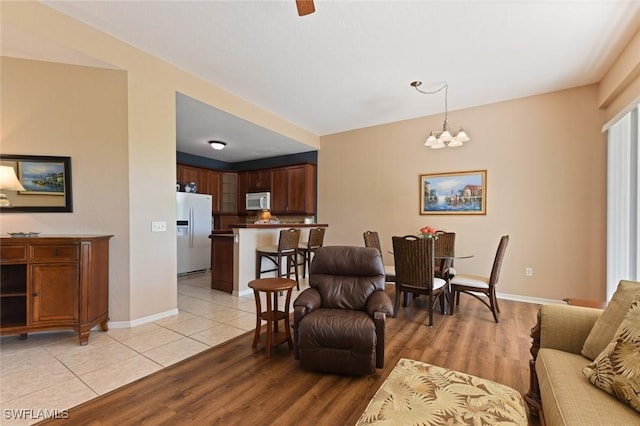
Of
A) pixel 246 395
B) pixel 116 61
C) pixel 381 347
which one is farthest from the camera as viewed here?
pixel 116 61

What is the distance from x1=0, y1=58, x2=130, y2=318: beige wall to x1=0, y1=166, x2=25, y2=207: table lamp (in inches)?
8.5

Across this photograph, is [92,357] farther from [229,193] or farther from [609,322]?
[229,193]

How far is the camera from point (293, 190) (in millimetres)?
6410

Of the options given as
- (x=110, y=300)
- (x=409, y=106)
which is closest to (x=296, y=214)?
(x=409, y=106)

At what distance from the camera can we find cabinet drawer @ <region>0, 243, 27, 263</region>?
2.39 meters

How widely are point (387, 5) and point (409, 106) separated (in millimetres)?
2346

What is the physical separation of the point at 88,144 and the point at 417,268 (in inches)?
154

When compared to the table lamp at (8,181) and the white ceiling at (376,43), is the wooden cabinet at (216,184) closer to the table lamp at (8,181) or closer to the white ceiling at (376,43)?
the white ceiling at (376,43)

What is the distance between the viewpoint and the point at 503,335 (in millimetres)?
2908

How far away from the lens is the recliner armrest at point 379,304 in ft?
7.12

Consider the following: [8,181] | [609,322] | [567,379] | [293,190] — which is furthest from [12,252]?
[293,190]

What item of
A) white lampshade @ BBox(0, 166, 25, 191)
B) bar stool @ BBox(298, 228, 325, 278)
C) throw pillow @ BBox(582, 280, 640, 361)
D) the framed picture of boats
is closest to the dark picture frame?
white lampshade @ BBox(0, 166, 25, 191)

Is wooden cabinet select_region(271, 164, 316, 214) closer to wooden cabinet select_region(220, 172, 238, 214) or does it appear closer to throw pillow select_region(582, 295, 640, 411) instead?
wooden cabinet select_region(220, 172, 238, 214)

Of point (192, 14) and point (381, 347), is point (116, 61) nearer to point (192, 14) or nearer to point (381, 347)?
point (192, 14)
